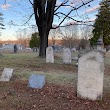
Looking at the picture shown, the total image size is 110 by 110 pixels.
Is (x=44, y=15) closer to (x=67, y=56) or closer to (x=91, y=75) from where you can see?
(x=67, y=56)

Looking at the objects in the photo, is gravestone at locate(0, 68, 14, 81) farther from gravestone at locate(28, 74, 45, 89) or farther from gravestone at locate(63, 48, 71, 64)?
gravestone at locate(63, 48, 71, 64)

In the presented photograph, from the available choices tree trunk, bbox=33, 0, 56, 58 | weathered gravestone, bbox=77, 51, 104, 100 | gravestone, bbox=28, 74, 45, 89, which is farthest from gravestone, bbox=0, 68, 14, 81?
tree trunk, bbox=33, 0, 56, 58

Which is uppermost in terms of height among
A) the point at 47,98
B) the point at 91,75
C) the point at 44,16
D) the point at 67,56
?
the point at 44,16

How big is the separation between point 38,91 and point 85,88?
1.57 meters

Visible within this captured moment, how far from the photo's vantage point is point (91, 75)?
6.29m

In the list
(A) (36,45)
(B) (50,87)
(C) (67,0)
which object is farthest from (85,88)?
(A) (36,45)

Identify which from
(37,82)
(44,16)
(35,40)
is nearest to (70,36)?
(35,40)

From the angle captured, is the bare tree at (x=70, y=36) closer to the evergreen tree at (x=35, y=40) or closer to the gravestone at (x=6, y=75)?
the evergreen tree at (x=35, y=40)

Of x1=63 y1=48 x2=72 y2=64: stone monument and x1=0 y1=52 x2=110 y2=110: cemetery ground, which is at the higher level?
x1=63 y1=48 x2=72 y2=64: stone monument

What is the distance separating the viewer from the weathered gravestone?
20.3ft

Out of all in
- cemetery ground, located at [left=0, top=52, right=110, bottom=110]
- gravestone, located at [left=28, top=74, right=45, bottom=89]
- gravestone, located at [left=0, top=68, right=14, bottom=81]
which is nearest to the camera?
cemetery ground, located at [left=0, top=52, right=110, bottom=110]

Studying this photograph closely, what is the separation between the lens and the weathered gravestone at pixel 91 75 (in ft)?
20.3

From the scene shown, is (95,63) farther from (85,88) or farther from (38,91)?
(38,91)

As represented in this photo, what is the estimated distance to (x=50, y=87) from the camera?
7375 mm
